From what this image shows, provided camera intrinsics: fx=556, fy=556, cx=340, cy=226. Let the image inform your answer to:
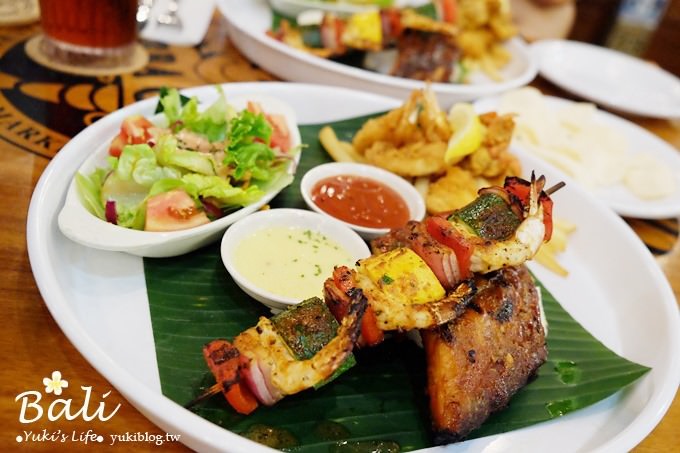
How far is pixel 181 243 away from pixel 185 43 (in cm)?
277

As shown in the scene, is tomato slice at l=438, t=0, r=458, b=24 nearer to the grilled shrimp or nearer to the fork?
the fork

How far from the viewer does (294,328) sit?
1946 mm

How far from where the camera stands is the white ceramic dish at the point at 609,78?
17.6 ft

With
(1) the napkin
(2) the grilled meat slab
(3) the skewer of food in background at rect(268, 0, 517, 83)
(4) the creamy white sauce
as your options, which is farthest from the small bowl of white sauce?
(1) the napkin

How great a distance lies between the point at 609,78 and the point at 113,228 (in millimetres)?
5774

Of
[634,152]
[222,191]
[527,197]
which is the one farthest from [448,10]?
[222,191]

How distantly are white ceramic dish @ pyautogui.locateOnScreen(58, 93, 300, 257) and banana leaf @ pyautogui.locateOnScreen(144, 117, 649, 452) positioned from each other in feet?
0.51

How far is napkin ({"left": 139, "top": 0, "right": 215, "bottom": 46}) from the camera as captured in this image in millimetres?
4621

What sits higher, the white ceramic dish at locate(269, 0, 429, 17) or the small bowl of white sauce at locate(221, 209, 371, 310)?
the white ceramic dish at locate(269, 0, 429, 17)

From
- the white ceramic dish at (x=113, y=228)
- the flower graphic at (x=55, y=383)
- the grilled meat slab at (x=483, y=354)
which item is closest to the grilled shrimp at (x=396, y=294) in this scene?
the grilled meat slab at (x=483, y=354)

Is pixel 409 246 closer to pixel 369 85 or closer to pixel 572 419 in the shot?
pixel 572 419

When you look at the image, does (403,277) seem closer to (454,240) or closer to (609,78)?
(454,240)

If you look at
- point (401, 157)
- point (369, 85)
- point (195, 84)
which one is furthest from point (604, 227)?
point (195, 84)

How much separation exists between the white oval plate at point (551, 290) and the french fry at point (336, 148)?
66 centimetres
